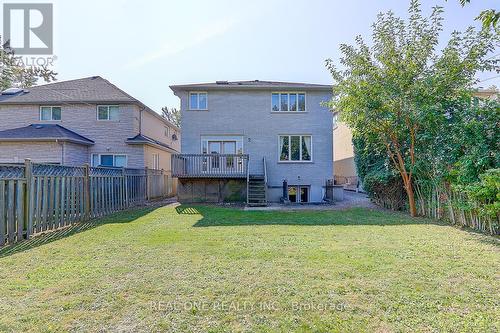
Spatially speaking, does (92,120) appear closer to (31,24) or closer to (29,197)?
(31,24)

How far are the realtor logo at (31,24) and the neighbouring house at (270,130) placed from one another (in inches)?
266

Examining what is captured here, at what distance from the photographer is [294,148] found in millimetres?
15938

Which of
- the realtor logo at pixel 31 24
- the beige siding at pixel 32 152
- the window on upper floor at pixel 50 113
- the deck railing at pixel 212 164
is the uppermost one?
the realtor logo at pixel 31 24

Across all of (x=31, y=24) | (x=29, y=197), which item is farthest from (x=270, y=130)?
(x=31, y=24)

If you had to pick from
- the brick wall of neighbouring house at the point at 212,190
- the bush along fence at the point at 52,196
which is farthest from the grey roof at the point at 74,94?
the bush along fence at the point at 52,196

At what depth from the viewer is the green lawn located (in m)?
2.92

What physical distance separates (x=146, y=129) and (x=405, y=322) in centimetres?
1883

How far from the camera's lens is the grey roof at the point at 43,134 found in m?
15.4

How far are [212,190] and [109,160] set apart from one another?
7307 millimetres

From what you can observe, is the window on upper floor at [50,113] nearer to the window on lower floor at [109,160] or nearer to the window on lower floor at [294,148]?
the window on lower floor at [109,160]

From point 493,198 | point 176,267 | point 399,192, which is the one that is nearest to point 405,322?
point 176,267

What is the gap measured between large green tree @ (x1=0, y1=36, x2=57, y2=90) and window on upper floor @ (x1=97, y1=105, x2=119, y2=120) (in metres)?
16.8

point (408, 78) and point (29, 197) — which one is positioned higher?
point (408, 78)

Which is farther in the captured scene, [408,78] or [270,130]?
[270,130]
